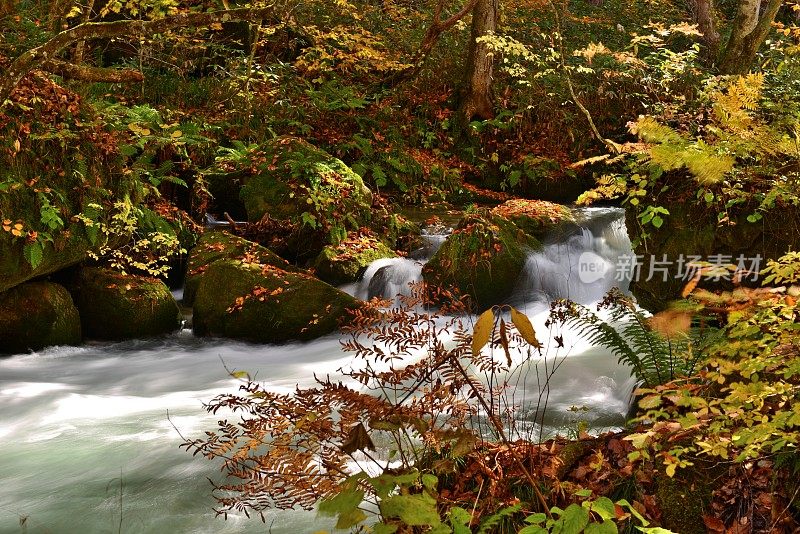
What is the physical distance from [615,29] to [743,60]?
898 centimetres

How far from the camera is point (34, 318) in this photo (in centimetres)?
696

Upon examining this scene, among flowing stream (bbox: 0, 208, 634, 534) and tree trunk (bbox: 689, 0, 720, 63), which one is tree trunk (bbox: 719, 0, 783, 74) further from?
tree trunk (bbox: 689, 0, 720, 63)

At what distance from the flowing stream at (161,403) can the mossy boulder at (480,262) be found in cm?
26

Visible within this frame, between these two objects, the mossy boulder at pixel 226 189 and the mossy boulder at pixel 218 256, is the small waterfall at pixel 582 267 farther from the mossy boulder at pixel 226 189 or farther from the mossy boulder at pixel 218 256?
the mossy boulder at pixel 226 189

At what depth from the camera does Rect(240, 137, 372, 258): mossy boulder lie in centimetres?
913

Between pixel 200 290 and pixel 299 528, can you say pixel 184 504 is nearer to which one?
pixel 299 528

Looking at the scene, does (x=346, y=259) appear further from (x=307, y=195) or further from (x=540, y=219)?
(x=540, y=219)

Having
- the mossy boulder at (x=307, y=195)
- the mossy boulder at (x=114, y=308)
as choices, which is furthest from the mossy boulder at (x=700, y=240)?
the mossy boulder at (x=114, y=308)

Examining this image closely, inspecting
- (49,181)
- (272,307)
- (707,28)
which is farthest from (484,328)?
(707,28)

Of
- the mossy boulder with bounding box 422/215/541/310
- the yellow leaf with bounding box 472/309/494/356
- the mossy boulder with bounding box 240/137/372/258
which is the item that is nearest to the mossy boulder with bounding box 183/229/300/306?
the mossy boulder with bounding box 240/137/372/258

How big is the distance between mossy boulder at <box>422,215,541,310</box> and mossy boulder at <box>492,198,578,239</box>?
0.49m

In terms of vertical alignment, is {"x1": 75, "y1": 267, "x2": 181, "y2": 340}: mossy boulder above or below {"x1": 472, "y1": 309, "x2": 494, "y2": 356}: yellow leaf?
below

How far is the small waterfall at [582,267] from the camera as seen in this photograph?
27.6ft

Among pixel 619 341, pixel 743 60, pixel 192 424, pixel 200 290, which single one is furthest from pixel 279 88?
pixel 619 341
